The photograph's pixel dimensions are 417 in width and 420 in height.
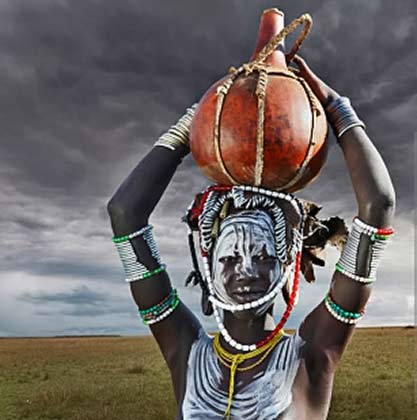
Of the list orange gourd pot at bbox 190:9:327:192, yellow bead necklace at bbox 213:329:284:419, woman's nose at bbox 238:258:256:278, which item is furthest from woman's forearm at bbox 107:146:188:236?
yellow bead necklace at bbox 213:329:284:419

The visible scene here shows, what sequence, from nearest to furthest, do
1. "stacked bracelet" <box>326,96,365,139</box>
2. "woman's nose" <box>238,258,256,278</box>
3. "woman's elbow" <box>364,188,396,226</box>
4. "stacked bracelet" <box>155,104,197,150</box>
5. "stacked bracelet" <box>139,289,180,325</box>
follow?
"woman's elbow" <box>364,188,396,226</box> → "woman's nose" <box>238,258,256,278</box> → "stacked bracelet" <box>326,96,365,139</box> → "stacked bracelet" <box>139,289,180,325</box> → "stacked bracelet" <box>155,104,197,150</box>

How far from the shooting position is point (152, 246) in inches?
186

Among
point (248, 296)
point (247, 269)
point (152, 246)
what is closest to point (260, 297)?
point (248, 296)

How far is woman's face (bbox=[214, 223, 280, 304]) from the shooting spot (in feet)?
14.1

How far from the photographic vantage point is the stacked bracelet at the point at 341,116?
4438 mm

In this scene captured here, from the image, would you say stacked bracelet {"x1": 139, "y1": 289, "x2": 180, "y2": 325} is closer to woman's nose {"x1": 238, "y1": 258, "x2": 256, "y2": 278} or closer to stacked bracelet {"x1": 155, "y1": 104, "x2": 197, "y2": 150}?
woman's nose {"x1": 238, "y1": 258, "x2": 256, "y2": 278}

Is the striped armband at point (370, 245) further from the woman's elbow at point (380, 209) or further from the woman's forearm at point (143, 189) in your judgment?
the woman's forearm at point (143, 189)

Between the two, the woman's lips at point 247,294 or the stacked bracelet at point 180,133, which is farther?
A: the stacked bracelet at point 180,133

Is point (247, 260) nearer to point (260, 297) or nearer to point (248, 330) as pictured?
point (260, 297)

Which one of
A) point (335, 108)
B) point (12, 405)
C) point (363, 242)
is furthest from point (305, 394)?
point (12, 405)

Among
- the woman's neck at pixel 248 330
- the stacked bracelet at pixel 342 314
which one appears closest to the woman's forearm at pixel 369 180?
the stacked bracelet at pixel 342 314

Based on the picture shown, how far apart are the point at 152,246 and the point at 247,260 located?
0.74 m

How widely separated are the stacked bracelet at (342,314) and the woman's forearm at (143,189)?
1.36 m

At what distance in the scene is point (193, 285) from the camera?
4.80 metres
